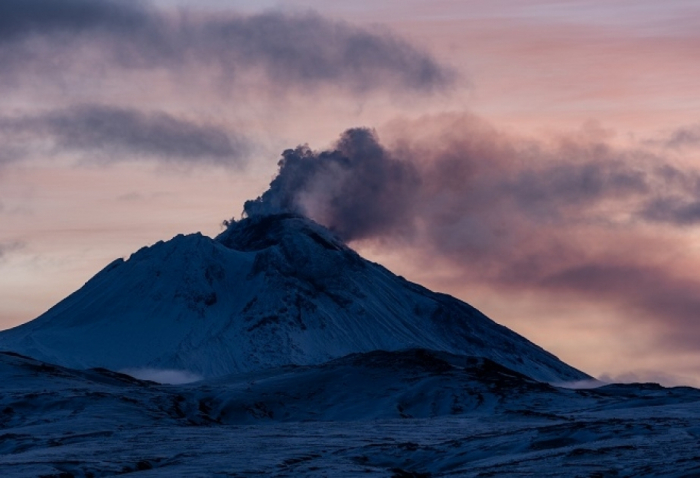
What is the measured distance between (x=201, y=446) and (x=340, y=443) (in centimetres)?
1382

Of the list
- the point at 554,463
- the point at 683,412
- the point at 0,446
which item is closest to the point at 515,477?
the point at 554,463

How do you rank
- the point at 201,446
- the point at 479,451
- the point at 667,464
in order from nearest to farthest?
1. the point at 667,464
2. the point at 479,451
3. the point at 201,446

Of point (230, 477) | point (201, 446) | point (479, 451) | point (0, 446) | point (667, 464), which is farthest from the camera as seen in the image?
point (0, 446)

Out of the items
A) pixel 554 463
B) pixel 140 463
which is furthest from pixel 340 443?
pixel 554 463

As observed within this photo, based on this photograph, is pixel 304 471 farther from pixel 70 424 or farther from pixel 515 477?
pixel 70 424

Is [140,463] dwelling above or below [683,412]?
below

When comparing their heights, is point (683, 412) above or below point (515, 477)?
above

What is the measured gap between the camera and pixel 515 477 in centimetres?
11144

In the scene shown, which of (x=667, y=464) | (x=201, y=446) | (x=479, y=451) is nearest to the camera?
(x=667, y=464)

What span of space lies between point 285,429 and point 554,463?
63499 mm

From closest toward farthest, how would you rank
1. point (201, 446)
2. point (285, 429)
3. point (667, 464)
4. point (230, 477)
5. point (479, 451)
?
point (667, 464) < point (230, 477) < point (479, 451) < point (201, 446) < point (285, 429)

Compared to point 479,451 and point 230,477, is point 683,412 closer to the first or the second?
point 479,451

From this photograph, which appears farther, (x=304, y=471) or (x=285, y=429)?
(x=285, y=429)

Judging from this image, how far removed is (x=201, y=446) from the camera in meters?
151
